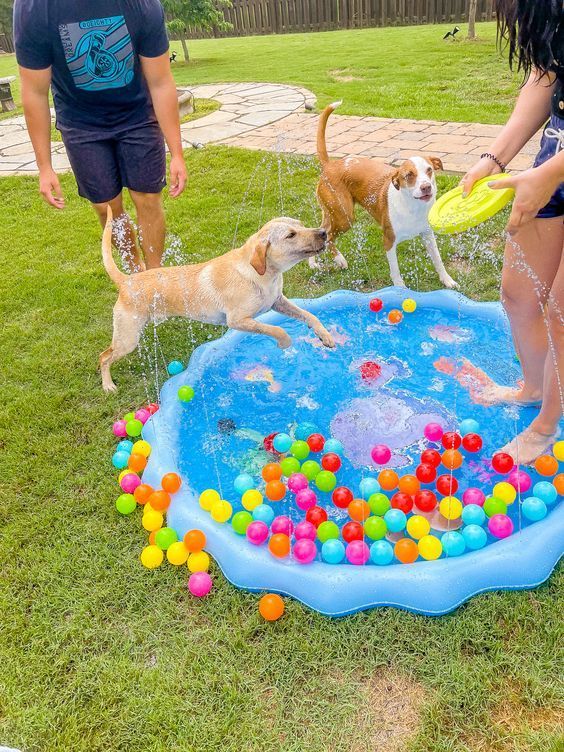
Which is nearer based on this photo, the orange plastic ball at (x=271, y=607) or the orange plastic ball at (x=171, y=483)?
the orange plastic ball at (x=271, y=607)

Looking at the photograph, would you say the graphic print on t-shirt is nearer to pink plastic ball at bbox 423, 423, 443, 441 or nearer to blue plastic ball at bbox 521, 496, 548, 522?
pink plastic ball at bbox 423, 423, 443, 441

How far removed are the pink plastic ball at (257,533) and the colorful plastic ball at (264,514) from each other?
0.41 feet

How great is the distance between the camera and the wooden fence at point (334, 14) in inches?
741

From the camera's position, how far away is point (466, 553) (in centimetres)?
267

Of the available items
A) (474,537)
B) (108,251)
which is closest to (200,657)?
(474,537)

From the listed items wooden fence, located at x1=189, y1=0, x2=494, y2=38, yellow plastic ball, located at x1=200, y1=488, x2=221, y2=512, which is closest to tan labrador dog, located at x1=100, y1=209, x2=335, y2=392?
yellow plastic ball, located at x1=200, y1=488, x2=221, y2=512

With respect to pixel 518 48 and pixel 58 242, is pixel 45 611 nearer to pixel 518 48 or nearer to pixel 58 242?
pixel 518 48

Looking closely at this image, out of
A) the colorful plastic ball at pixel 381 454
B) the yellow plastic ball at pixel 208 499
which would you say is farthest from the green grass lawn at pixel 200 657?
the colorful plastic ball at pixel 381 454

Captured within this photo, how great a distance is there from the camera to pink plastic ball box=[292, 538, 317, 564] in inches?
104

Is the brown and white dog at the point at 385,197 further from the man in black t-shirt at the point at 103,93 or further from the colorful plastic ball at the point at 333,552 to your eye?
the colorful plastic ball at the point at 333,552

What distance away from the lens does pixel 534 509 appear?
278 centimetres

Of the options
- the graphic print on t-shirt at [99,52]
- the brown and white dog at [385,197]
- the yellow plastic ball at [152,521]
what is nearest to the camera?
the yellow plastic ball at [152,521]

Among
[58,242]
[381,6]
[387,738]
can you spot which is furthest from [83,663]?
[381,6]

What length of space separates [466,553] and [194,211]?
5081 mm
